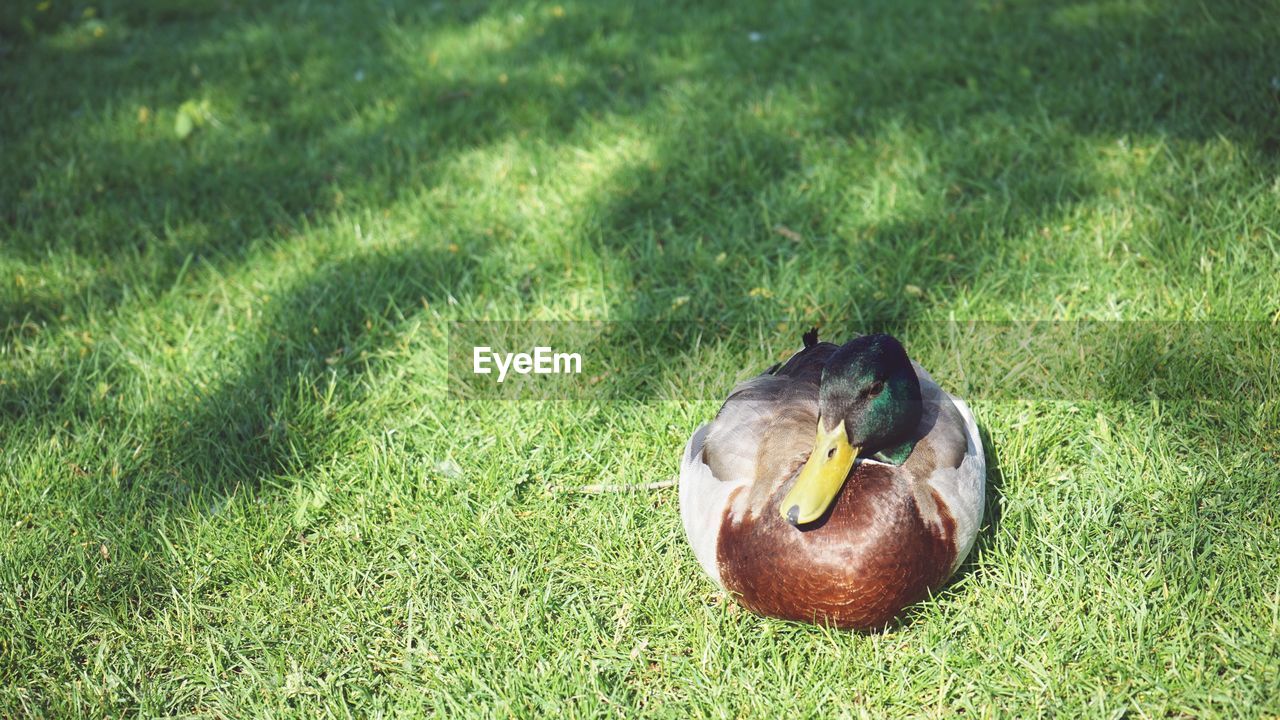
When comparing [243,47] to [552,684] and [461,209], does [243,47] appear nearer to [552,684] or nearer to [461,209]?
[461,209]

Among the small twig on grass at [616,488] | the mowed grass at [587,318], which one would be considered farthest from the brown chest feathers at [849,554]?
the small twig on grass at [616,488]

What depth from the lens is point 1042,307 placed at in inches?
116

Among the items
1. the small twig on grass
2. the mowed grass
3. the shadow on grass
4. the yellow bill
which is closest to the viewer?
the yellow bill

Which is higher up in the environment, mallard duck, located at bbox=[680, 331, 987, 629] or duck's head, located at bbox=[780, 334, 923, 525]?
duck's head, located at bbox=[780, 334, 923, 525]

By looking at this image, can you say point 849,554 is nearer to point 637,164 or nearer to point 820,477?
point 820,477

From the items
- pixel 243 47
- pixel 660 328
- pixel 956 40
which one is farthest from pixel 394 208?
pixel 956 40

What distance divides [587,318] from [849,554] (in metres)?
1.52

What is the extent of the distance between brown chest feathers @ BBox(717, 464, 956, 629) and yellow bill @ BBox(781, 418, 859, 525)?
0.05 m

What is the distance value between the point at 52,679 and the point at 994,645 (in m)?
2.19

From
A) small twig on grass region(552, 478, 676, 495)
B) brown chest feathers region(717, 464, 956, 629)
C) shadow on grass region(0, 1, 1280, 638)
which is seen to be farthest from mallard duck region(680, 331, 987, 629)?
shadow on grass region(0, 1, 1280, 638)

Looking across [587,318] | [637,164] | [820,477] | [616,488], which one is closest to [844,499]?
[820,477]

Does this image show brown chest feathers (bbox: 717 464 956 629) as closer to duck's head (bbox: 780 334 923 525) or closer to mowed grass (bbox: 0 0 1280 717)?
duck's head (bbox: 780 334 923 525)

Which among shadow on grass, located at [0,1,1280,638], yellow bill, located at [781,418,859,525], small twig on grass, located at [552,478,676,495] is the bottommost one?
small twig on grass, located at [552,478,676,495]

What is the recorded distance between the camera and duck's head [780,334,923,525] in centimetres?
187
